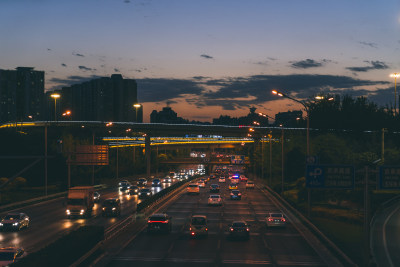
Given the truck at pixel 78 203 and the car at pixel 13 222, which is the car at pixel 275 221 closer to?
the truck at pixel 78 203

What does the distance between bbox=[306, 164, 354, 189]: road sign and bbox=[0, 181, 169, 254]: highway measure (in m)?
18.5

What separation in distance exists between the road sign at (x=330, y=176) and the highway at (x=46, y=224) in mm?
18519

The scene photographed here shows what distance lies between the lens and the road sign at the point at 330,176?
26.7 meters

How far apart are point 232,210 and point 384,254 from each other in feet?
87.1

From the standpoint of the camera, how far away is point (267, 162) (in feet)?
349

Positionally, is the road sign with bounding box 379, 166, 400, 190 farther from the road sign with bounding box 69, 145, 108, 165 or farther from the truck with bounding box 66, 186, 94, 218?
the road sign with bounding box 69, 145, 108, 165

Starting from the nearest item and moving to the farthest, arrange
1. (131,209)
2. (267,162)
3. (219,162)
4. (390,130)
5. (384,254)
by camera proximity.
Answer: (384,254)
(131,209)
(267,162)
(390,130)
(219,162)

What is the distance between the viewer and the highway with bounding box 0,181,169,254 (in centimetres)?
3426

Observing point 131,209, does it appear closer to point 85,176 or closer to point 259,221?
point 259,221

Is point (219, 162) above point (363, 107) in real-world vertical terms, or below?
below

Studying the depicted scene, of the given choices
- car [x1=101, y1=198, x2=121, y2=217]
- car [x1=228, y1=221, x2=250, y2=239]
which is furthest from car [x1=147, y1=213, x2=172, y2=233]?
car [x1=101, y1=198, x2=121, y2=217]

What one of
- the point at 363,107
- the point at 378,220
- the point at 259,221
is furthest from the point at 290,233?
the point at 363,107

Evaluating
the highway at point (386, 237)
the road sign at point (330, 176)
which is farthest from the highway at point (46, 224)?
the highway at point (386, 237)

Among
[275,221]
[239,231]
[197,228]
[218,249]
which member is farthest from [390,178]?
[275,221]
